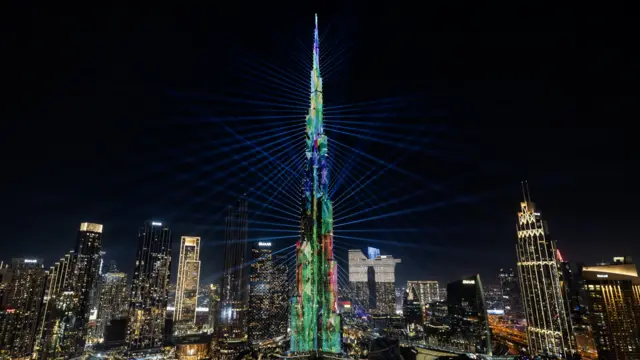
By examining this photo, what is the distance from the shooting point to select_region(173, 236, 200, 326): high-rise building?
8858cm

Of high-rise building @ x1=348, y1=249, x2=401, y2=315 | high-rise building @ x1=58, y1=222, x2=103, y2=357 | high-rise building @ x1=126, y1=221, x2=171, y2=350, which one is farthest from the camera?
high-rise building @ x1=348, y1=249, x2=401, y2=315

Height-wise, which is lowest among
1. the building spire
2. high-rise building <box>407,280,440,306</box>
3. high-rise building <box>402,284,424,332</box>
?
high-rise building <box>402,284,424,332</box>

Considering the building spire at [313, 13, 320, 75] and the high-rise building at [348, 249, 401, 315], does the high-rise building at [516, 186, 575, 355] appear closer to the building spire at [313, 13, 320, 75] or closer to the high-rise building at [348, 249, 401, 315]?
the high-rise building at [348, 249, 401, 315]

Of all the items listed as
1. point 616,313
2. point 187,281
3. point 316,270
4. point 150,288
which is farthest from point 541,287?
point 187,281

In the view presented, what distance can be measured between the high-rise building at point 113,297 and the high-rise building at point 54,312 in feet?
68.0

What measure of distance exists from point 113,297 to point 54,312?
117 feet

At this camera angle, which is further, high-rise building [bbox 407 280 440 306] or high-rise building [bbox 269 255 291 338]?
high-rise building [bbox 407 280 440 306]

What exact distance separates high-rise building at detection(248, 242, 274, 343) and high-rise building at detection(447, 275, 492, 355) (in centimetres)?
4339

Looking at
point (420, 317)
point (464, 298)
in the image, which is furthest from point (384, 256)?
point (464, 298)

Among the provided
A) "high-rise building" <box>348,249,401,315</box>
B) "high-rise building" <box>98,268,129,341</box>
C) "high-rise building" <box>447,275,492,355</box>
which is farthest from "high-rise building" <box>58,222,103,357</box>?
"high-rise building" <box>447,275,492,355</box>

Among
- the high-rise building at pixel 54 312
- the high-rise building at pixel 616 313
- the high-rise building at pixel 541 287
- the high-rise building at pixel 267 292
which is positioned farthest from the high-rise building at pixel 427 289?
the high-rise building at pixel 54 312

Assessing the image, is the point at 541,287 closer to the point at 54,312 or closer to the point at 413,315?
the point at 413,315

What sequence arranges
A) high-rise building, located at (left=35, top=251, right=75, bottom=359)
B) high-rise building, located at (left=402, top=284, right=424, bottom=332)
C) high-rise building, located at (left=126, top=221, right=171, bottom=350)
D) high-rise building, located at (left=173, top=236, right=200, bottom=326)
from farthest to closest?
high-rise building, located at (left=173, top=236, right=200, bottom=326) < high-rise building, located at (left=126, top=221, right=171, bottom=350) < high-rise building, located at (left=402, top=284, right=424, bottom=332) < high-rise building, located at (left=35, top=251, right=75, bottom=359)

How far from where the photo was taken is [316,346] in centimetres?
1394
